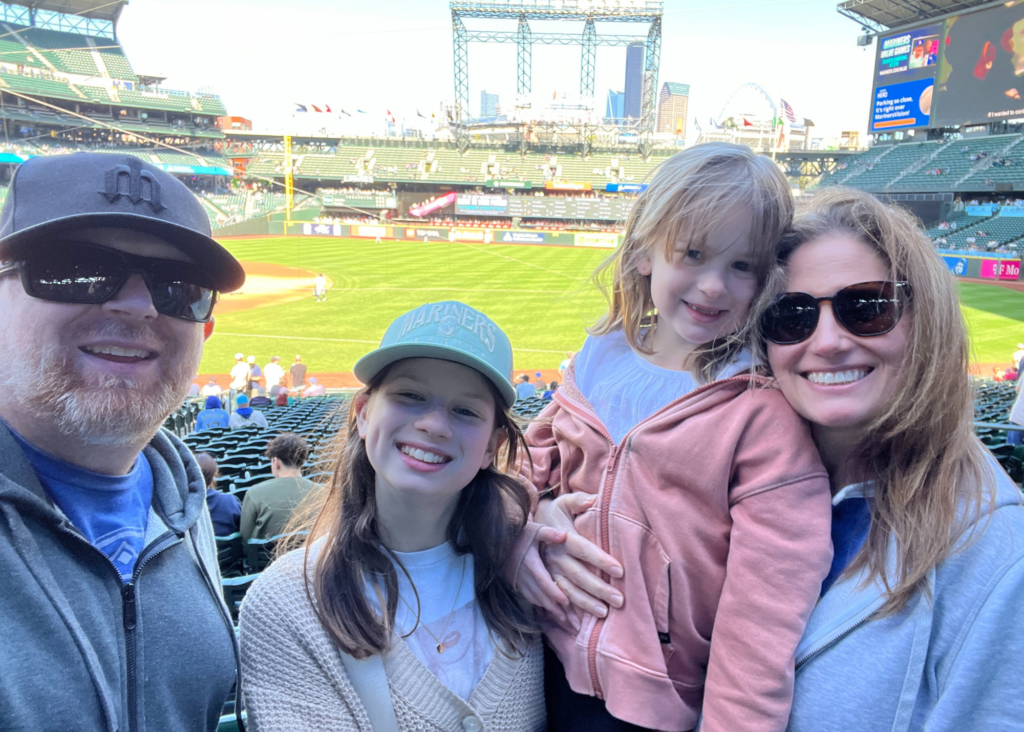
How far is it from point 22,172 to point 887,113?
185 feet

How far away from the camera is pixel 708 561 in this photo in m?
1.64

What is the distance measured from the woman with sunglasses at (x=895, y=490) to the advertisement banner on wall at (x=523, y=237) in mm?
47346

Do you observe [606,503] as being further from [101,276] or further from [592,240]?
[592,240]

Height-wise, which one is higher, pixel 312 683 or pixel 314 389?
pixel 312 683

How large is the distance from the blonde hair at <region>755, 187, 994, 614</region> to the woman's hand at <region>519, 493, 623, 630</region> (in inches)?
22.2

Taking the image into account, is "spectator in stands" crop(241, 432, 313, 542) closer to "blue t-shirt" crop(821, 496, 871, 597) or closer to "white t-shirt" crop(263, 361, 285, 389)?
"blue t-shirt" crop(821, 496, 871, 597)

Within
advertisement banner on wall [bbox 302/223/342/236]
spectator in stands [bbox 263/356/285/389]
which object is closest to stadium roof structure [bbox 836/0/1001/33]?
advertisement banner on wall [bbox 302/223/342/236]

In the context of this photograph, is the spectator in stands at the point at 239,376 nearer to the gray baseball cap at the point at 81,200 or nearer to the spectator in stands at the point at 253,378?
the spectator in stands at the point at 253,378

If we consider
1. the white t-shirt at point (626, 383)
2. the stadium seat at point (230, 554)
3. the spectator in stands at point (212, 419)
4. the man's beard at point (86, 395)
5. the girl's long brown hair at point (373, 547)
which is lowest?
the spectator in stands at point (212, 419)

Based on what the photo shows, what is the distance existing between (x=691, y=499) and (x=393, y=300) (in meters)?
24.2

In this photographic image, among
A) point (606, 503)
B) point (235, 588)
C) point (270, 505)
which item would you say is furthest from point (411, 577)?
point (270, 505)

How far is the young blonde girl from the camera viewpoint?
60.1 inches

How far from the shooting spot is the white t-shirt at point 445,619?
1623 millimetres

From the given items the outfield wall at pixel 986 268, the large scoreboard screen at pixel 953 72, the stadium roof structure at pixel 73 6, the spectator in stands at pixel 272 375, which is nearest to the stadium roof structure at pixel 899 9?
the large scoreboard screen at pixel 953 72
